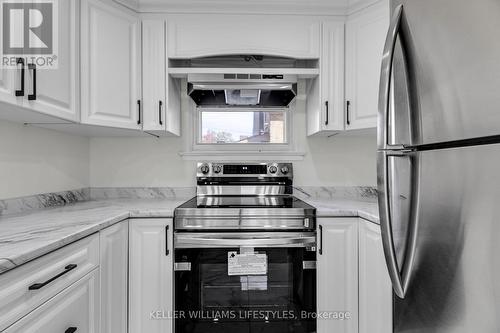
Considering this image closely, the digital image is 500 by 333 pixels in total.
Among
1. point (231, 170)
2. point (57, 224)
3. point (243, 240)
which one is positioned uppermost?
point (231, 170)

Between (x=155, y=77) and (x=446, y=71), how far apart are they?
1.68 metres

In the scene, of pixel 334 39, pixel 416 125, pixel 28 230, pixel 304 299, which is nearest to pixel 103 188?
pixel 28 230

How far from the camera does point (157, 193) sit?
2.24 m

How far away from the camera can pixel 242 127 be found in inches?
90.6

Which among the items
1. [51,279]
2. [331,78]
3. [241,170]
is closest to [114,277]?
[51,279]

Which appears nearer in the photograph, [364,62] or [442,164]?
[442,164]

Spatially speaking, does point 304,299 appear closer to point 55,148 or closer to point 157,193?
point 157,193

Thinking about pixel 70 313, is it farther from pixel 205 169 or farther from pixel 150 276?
pixel 205 169

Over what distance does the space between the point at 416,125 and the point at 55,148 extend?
2.03 metres

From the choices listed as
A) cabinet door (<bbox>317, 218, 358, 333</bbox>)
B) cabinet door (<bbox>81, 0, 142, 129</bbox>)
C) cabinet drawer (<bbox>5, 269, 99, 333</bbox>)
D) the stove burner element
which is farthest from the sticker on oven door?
cabinet door (<bbox>81, 0, 142, 129</bbox>)

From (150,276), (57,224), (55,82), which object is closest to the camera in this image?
(57,224)

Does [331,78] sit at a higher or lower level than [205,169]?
higher

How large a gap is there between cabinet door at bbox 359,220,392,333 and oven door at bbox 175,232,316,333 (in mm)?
266

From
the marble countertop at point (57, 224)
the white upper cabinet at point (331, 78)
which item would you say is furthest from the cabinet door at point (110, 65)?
the white upper cabinet at point (331, 78)
